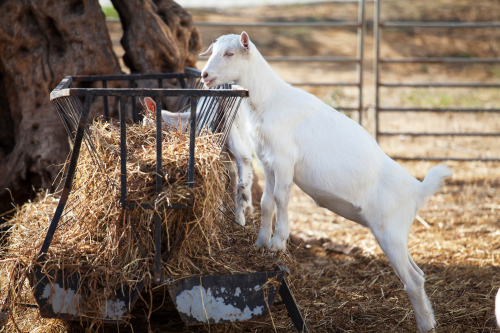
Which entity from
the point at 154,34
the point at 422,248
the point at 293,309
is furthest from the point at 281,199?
the point at 154,34

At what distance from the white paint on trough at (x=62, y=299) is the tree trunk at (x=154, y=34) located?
106 inches

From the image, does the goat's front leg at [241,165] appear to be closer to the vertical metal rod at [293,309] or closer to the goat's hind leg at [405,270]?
the vertical metal rod at [293,309]

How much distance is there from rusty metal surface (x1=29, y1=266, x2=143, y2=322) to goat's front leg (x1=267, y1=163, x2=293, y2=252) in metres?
0.88

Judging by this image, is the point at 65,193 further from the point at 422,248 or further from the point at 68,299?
the point at 422,248

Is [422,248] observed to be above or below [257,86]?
below

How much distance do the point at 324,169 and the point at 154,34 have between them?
252 centimetres

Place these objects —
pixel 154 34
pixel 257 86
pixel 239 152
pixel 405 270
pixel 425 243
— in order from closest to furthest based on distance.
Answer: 1. pixel 405 270
2. pixel 257 86
3. pixel 239 152
4. pixel 425 243
5. pixel 154 34

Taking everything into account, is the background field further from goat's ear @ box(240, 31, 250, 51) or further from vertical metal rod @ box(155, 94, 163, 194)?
goat's ear @ box(240, 31, 250, 51)

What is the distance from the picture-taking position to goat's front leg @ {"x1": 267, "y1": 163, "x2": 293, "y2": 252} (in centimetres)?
286

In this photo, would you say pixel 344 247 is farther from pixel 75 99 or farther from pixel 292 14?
pixel 292 14

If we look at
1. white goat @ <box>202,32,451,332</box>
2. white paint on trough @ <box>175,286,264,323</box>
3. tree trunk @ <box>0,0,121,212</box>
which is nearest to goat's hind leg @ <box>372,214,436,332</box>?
white goat @ <box>202,32,451,332</box>

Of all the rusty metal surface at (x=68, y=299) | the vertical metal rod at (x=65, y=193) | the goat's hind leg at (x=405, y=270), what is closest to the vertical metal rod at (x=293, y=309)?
the goat's hind leg at (x=405, y=270)

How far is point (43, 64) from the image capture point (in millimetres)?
4449

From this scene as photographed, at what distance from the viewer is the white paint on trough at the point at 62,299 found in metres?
2.43
